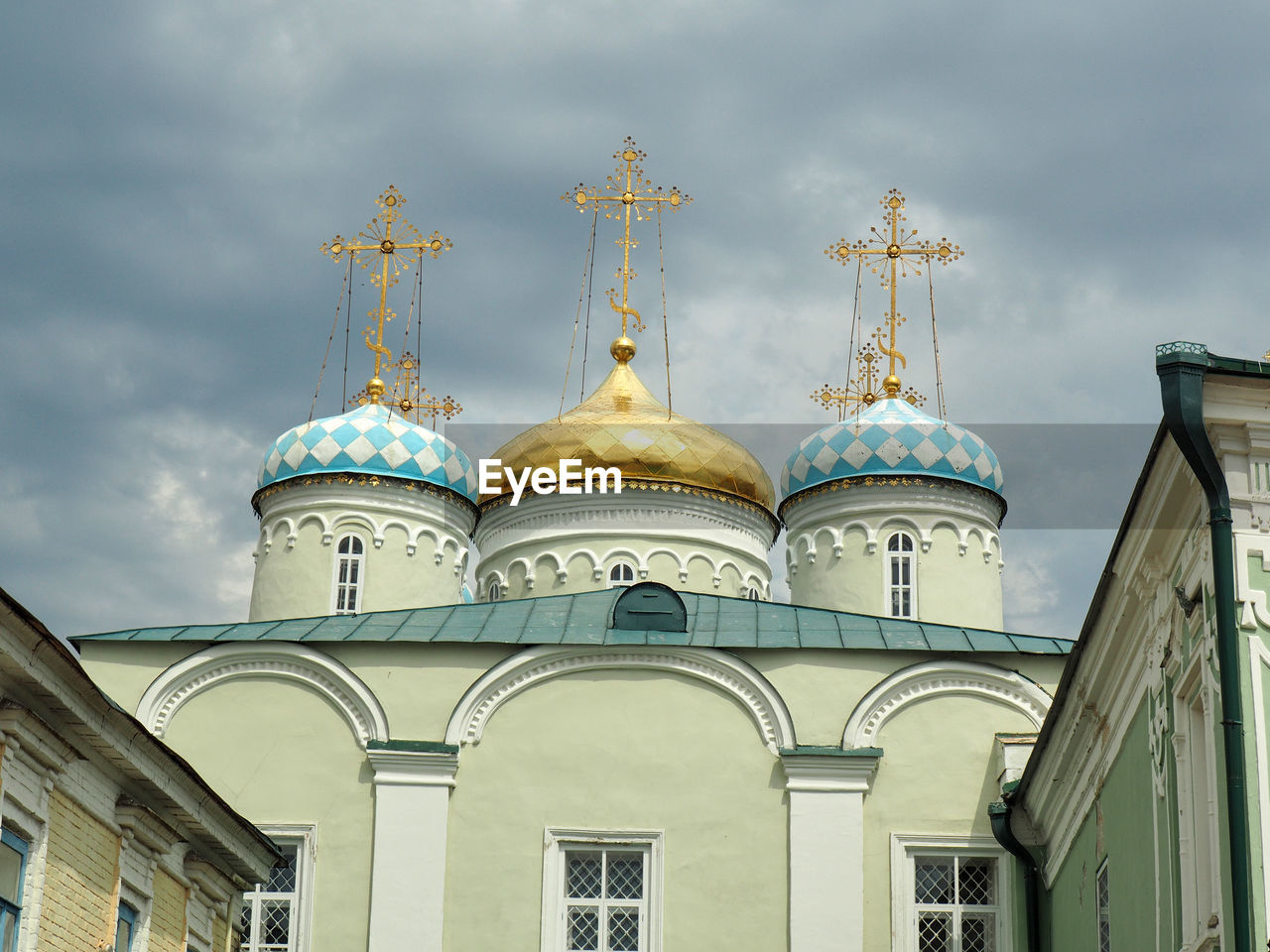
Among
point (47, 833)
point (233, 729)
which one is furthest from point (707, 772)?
point (47, 833)

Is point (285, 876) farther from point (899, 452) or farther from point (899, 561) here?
point (899, 452)

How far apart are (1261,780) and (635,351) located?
50.2 feet

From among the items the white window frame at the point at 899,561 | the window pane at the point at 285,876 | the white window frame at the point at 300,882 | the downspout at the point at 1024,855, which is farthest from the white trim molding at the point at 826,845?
the white window frame at the point at 899,561

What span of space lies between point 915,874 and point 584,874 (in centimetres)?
234

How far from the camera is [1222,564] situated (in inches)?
313

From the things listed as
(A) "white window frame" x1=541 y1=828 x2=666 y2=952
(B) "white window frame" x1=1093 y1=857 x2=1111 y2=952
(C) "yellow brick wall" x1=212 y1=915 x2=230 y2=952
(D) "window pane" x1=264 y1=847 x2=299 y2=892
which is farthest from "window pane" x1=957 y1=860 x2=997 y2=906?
(C) "yellow brick wall" x1=212 y1=915 x2=230 y2=952

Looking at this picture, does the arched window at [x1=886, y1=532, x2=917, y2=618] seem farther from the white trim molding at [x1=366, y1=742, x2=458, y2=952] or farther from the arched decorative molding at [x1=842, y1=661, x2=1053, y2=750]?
the white trim molding at [x1=366, y1=742, x2=458, y2=952]

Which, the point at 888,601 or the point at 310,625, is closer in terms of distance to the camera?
the point at 310,625

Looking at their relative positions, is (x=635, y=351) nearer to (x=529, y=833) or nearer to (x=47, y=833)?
(x=529, y=833)

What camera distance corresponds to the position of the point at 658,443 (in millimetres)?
20797

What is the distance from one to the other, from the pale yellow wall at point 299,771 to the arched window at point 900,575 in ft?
24.4

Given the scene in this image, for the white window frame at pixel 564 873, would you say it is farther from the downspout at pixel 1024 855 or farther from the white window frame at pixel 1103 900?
the white window frame at pixel 1103 900

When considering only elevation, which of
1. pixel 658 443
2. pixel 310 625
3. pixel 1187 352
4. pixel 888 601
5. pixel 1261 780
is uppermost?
pixel 658 443

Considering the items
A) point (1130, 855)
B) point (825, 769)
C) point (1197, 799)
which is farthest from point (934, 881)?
point (1197, 799)
